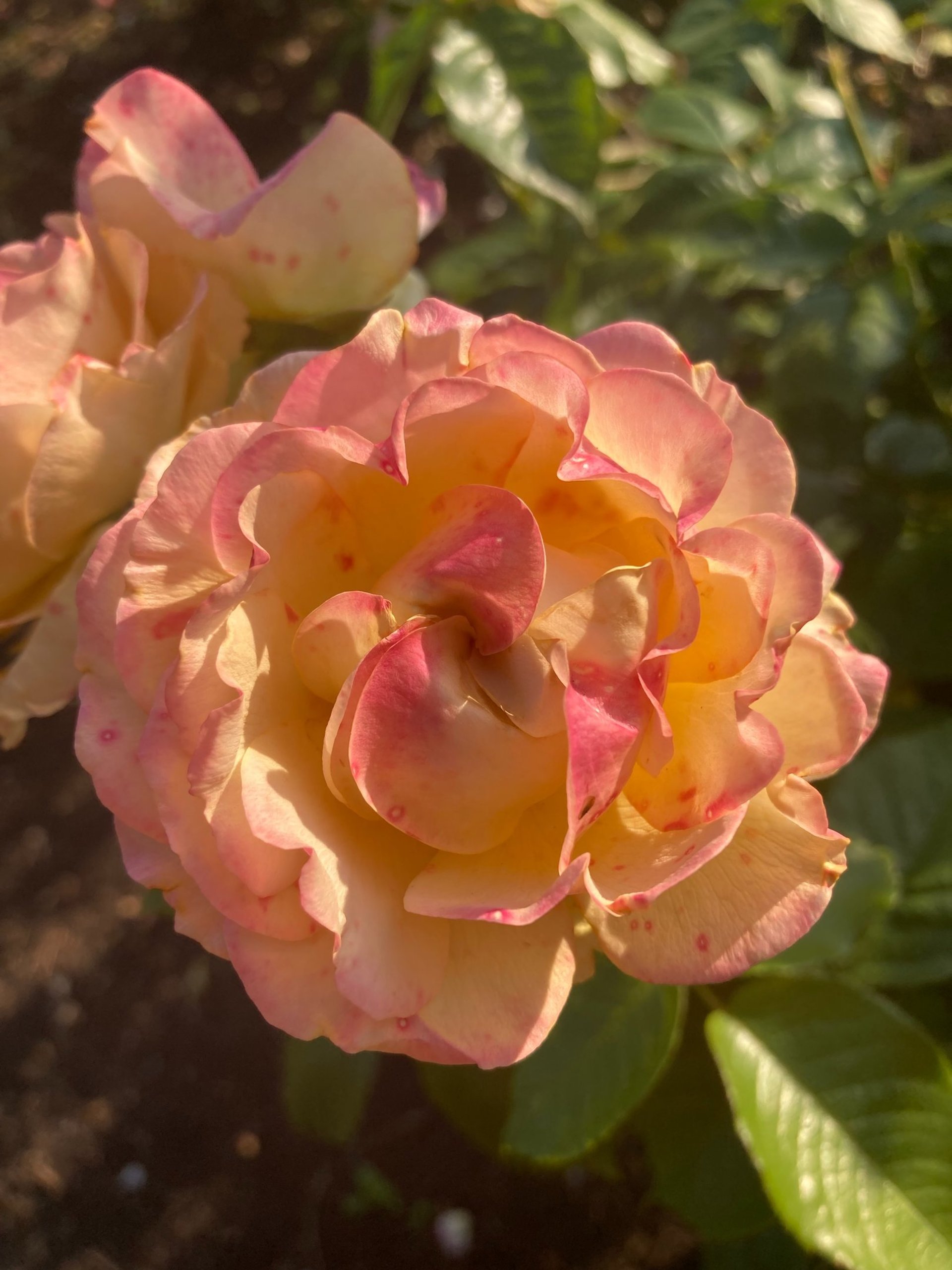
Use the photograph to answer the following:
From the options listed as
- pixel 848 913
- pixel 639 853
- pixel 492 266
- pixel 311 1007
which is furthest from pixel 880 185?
pixel 311 1007

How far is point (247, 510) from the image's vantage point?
1.27ft

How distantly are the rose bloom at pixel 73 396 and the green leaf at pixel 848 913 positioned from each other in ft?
1.61

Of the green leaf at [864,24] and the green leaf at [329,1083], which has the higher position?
the green leaf at [864,24]

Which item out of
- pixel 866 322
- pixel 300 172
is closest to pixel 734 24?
pixel 866 322

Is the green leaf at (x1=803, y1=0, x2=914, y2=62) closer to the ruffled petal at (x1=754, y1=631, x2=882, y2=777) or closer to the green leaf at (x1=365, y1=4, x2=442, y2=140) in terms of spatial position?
the green leaf at (x1=365, y1=4, x2=442, y2=140)

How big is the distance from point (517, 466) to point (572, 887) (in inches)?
7.3

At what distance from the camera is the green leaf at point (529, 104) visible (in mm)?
739

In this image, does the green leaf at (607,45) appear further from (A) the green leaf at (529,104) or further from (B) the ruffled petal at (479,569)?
(B) the ruffled petal at (479,569)

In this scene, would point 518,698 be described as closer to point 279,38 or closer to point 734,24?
point 734,24

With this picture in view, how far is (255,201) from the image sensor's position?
1.55 ft

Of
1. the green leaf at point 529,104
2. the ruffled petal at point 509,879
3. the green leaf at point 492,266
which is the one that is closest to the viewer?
the ruffled petal at point 509,879

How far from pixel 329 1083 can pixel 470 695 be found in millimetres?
721

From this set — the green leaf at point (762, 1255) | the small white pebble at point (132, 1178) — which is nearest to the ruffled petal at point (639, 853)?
the green leaf at point (762, 1255)

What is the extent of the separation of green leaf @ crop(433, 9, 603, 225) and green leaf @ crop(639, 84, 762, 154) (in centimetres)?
11
